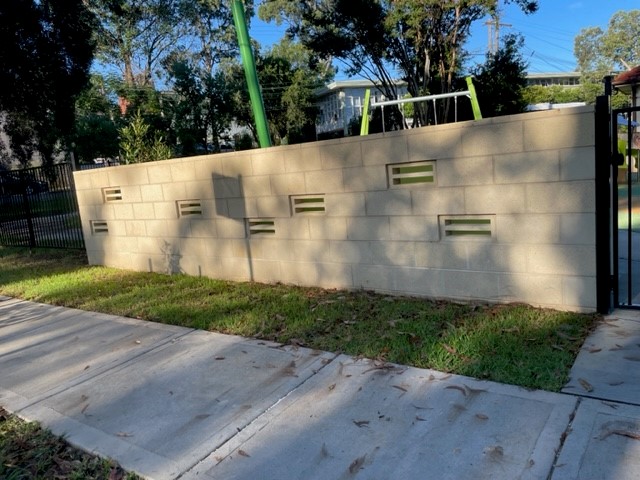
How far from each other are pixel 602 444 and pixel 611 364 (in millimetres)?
1020

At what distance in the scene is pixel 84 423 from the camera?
3334 millimetres

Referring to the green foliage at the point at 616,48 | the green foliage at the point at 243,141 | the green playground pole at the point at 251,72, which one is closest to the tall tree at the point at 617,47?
the green foliage at the point at 616,48

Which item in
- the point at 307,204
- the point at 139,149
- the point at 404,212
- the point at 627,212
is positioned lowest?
the point at 627,212

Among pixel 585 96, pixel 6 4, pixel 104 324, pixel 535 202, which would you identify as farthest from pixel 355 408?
pixel 585 96

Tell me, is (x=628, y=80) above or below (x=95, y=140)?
below

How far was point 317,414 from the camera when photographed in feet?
10.4

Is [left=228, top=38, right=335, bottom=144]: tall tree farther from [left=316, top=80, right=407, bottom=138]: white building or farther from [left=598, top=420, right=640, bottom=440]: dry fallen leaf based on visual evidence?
[left=598, top=420, right=640, bottom=440]: dry fallen leaf

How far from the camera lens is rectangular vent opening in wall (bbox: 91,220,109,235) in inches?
336

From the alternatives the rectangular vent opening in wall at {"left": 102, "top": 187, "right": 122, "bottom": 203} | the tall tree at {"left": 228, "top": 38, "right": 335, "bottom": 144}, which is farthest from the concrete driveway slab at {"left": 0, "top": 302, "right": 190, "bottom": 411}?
the tall tree at {"left": 228, "top": 38, "right": 335, "bottom": 144}

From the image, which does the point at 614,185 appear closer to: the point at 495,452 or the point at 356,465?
the point at 495,452

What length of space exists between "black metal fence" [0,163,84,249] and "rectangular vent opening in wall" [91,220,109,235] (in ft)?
3.74

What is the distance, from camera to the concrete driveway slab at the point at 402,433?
8.41 feet


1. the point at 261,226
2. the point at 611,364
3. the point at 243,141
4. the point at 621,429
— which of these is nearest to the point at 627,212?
the point at 611,364

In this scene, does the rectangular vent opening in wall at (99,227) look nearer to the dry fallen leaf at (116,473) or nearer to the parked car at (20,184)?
the parked car at (20,184)
